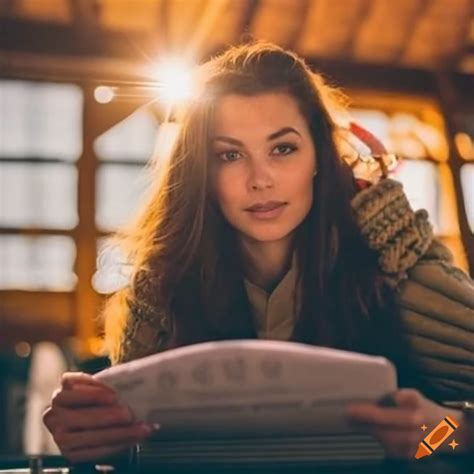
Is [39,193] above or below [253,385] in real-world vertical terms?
above

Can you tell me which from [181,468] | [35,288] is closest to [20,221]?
[35,288]

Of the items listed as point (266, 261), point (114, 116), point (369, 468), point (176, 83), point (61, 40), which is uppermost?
point (61, 40)

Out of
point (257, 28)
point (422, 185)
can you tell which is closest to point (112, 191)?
point (257, 28)

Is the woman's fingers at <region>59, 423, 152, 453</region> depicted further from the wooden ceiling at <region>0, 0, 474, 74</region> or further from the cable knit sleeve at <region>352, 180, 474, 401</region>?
the wooden ceiling at <region>0, 0, 474, 74</region>

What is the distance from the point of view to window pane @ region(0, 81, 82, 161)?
2.04 meters

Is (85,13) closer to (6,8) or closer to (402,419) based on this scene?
(6,8)

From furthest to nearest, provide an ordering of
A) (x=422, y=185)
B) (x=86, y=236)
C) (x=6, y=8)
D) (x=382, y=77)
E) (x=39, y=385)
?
(x=86, y=236) → (x=39, y=385) → (x=6, y=8) → (x=382, y=77) → (x=422, y=185)

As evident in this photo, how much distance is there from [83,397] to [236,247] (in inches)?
7.1

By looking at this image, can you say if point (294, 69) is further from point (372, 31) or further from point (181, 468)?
point (372, 31)

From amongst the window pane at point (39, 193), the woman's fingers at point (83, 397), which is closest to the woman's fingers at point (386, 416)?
the woman's fingers at point (83, 397)

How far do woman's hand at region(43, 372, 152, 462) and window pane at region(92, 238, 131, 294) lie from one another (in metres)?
0.14

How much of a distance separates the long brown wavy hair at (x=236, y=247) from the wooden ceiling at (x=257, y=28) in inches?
4.7

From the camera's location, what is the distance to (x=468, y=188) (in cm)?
97

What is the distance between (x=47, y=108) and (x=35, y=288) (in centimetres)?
57
